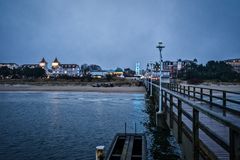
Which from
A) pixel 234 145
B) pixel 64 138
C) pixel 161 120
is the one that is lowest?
pixel 64 138

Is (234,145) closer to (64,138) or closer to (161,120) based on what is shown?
(161,120)

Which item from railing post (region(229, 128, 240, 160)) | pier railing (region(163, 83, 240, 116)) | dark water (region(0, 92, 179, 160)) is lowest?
dark water (region(0, 92, 179, 160))

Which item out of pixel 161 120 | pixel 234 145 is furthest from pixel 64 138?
pixel 234 145

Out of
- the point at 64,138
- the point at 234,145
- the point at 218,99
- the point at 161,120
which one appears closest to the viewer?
the point at 234,145

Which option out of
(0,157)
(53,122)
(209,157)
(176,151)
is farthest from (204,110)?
(53,122)

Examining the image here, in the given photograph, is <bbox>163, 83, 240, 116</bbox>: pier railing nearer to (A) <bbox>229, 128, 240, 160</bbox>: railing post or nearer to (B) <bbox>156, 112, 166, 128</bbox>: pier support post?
(B) <bbox>156, 112, 166, 128</bbox>: pier support post

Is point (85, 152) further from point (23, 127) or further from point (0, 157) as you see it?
point (23, 127)

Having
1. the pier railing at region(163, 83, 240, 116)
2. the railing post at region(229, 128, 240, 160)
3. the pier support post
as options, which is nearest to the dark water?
the pier support post

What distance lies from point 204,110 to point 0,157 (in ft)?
36.2

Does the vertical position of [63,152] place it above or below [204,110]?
below

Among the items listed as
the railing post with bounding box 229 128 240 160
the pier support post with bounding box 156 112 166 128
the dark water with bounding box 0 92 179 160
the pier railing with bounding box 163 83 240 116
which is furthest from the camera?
the pier support post with bounding box 156 112 166 128

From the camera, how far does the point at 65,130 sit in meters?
20.3

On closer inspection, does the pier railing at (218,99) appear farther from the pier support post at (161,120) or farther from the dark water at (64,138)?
the dark water at (64,138)

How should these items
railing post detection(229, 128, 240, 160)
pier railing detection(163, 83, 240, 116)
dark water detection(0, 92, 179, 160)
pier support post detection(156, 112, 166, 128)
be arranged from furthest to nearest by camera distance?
pier support post detection(156, 112, 166, 128) < pier railing detection(163, 83, 240, 116) < dark water detection(0, 92, 179, 160) < railing post detection(229, 128, 240, 160)
